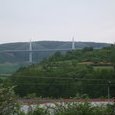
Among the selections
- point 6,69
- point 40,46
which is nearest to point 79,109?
point 6,69

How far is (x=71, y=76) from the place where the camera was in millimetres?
26375

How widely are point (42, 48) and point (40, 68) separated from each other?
1414 cm

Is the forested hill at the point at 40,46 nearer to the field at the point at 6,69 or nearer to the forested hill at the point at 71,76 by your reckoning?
the forested hill at the point at 71,76

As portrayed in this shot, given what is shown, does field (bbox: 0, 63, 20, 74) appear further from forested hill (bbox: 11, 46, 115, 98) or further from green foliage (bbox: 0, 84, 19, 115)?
green foliage (bbox: 0, 84, 19, 115)

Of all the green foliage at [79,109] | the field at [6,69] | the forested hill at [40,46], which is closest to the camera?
the green foliage at [79,109]

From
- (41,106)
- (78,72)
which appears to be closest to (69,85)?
(78,72)

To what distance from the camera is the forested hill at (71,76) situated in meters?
20.7

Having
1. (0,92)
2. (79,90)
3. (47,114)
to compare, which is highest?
(0,92)

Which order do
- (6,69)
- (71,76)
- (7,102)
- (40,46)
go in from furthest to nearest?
1. (40,46)
2. (71,76)
3. (6,69)
4. (7,102)

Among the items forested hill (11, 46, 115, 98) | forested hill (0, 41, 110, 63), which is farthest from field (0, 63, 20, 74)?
forested hill (0, 41, 110, 63)

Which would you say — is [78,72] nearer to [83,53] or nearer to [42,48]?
[83,53]

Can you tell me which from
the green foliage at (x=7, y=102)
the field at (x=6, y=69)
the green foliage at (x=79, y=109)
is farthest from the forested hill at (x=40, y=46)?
the green foliage at (x=7, y=102)

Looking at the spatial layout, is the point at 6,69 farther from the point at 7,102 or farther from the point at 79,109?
the point at 7,102

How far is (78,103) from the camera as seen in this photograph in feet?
29.9
